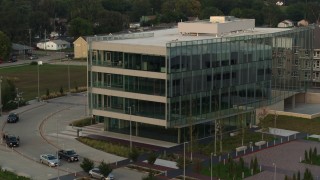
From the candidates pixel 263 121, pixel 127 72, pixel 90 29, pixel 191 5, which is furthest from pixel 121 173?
pixel 191 5

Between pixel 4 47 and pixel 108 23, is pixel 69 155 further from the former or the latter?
pixel 108 23

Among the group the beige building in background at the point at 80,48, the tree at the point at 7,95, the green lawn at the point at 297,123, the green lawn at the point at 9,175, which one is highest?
the beige building in background at the point at 80,48

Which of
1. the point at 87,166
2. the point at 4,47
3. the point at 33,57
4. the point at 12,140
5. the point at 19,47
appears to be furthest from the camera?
the point at 19,47

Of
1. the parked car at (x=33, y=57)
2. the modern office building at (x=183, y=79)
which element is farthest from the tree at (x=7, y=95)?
the parked car at (x=33, y=57)

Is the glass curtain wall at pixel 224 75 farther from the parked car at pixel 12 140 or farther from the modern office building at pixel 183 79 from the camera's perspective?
the parked car at pixel 12 140

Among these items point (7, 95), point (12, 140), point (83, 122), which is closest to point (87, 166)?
point (12, 140)

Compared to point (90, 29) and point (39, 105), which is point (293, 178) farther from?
point (90, 29)
